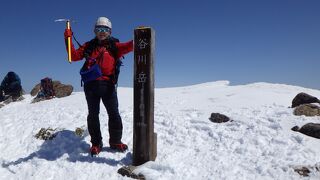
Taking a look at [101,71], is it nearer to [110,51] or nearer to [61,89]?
[110,51]

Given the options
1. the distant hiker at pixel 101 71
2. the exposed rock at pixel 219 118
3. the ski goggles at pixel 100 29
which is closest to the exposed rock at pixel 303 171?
the exposed rock at pixel 219 118

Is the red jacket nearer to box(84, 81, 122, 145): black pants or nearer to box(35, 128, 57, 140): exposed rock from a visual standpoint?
box(84, 81, 122, 145): black pants

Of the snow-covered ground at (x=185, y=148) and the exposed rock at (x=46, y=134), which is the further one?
the exposed rock at (x=46, y=134)

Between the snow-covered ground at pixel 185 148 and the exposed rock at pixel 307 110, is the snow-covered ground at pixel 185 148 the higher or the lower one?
the lower one

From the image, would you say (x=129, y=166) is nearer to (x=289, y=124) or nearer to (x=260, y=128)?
(x=260, y=128)

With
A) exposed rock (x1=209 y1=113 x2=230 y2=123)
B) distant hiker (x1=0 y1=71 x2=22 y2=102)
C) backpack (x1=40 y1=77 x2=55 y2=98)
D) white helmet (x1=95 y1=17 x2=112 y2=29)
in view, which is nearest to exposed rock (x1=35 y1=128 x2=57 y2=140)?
white helmet (x1=95 y1=17 x2=112 y2=29)

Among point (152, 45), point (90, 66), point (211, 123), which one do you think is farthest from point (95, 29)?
point (211, 123)

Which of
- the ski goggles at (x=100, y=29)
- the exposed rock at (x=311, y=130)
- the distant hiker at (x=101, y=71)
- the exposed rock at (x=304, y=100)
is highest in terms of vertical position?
the ski goggles at (x=100, y=29)

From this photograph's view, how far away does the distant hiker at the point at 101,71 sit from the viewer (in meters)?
5.98

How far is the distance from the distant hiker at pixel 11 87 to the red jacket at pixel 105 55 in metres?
12.1

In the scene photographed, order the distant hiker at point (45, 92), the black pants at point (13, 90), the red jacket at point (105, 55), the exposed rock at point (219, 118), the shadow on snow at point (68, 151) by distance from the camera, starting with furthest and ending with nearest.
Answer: the black pants at point (13, 90) → the distant hiker at point (45, 92) → the exposed rock at point (219, 118) → the red jacket at point (105, 55) → the shadow on snow at point (68, 151)

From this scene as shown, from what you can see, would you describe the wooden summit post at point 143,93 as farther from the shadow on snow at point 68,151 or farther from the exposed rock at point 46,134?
the exposed rock at point 46,134

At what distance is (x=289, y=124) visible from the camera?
23.3ft

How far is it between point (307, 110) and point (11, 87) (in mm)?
14088
